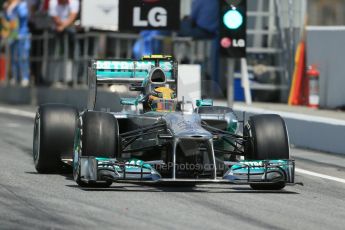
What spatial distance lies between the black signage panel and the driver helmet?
492 inches

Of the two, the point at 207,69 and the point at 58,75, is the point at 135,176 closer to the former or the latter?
the point at 207,69

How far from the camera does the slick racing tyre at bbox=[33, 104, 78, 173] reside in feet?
47.7

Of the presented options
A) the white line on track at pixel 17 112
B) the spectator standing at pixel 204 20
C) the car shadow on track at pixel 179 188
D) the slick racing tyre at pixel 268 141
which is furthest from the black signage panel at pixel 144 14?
the slick racing tyre at pixel 268 141

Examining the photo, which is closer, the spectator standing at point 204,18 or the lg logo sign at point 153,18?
the lg logo sign at point 153,18

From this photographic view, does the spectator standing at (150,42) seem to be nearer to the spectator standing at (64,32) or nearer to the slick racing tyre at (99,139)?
the spectator standing at (64,32)

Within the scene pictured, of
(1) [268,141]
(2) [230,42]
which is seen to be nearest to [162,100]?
(1) [268,141]

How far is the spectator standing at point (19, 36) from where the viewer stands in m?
53.8

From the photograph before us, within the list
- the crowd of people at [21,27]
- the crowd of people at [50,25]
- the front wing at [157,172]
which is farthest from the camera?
the crowd of people at [21,27]

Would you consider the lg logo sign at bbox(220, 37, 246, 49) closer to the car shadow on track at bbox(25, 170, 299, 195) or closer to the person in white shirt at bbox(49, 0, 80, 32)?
the car shadow on track at bbox(25, 170, 299, 195)

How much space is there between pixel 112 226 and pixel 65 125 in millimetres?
4837

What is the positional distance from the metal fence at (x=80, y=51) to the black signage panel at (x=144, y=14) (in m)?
8.95

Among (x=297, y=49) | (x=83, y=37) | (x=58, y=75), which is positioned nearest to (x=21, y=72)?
(x=58, y=75)

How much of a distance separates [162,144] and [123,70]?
3.29 metres

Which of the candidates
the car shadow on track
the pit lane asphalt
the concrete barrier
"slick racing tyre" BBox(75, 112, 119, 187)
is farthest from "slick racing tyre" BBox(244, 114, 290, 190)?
the concrete barrier
